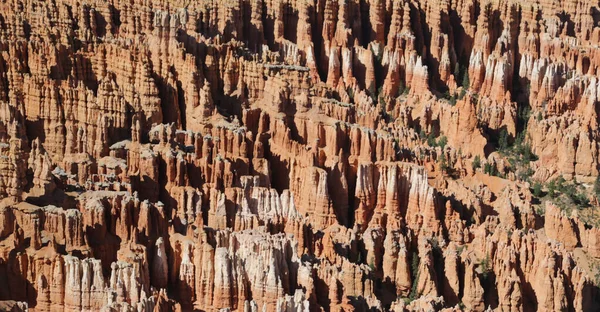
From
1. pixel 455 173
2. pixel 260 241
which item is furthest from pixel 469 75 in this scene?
pixel 260 241

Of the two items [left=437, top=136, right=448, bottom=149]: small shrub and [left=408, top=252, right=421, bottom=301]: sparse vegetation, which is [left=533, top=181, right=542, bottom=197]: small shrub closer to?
[left=437, top=136, right=448, bottom=149]: small shrub

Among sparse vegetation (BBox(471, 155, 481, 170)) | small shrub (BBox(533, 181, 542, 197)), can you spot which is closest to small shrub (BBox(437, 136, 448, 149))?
sparse vegetation (BBox(471, 155, 481, 170))

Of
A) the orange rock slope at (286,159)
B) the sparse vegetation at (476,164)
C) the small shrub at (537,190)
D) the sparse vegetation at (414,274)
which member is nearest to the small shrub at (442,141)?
the orange rock slope at (286,159)

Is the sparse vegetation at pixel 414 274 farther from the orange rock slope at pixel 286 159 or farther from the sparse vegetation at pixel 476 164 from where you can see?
the sparse vegetation at pixel 476 164

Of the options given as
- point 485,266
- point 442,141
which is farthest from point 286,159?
point 442,141

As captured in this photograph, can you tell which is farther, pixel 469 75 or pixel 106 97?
pixel 469 75

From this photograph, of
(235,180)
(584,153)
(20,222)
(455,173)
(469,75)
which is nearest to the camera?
(20,222)

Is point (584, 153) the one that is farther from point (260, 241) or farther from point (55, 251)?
point (55, 251)

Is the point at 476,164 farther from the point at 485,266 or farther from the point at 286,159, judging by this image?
the point at 485,266
